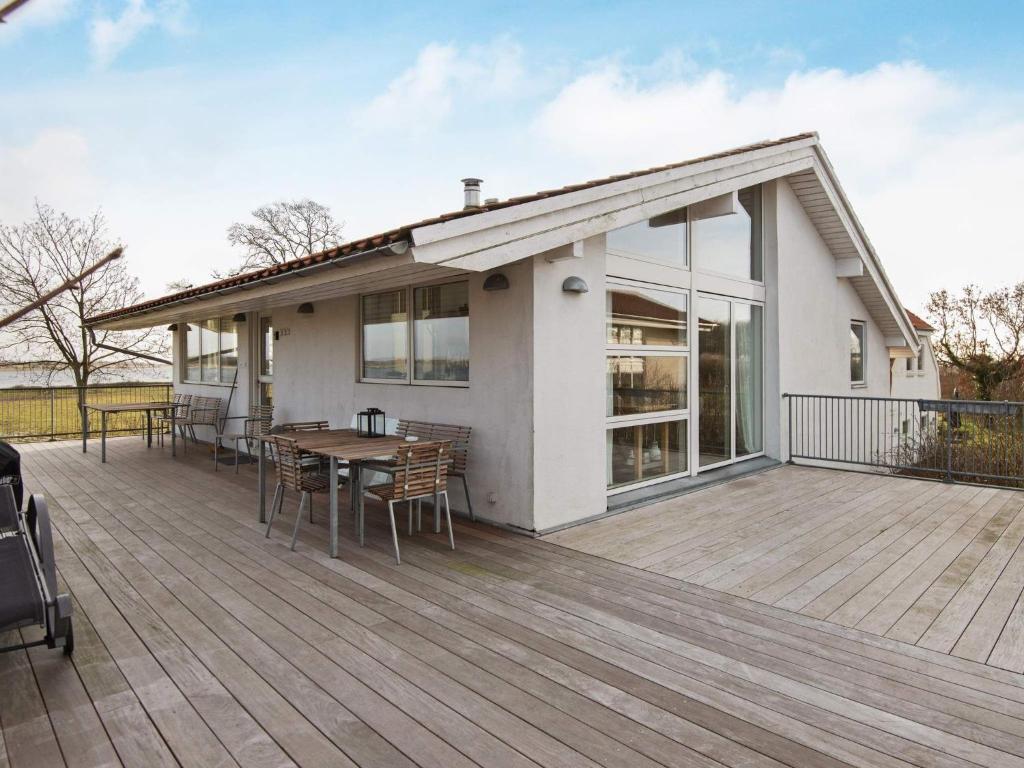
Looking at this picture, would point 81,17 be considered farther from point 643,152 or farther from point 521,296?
point 643,152

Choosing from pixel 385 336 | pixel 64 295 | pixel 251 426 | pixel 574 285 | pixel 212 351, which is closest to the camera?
pixel 574 285

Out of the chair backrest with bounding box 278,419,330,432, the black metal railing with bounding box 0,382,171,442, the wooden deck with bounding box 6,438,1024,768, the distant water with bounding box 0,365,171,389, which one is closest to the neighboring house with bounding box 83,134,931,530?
the chair backrest with bounding box 278,419,330,432

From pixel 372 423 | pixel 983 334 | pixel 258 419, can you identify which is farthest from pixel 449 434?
pixel 983 334

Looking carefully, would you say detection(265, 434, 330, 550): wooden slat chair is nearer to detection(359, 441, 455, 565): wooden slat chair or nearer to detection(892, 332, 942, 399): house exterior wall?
detection(359, 441, 455, 565): wooden slat chair

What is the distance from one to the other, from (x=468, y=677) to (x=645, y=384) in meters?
3.79

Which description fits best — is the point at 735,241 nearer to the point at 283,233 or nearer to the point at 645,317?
the point at 645,317

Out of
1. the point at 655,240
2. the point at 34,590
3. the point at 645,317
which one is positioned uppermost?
the point at 655,240

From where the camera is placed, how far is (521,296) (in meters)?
4.79

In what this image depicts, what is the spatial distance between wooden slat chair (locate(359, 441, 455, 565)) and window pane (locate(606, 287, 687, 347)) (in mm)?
1972

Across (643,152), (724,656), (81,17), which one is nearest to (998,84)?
(643,152)

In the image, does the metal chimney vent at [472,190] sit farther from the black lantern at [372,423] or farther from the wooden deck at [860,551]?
the wooden deck at [860,551]

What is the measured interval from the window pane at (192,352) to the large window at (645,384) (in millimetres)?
7852

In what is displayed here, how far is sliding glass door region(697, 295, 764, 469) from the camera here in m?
6.73

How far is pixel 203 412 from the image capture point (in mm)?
9602
